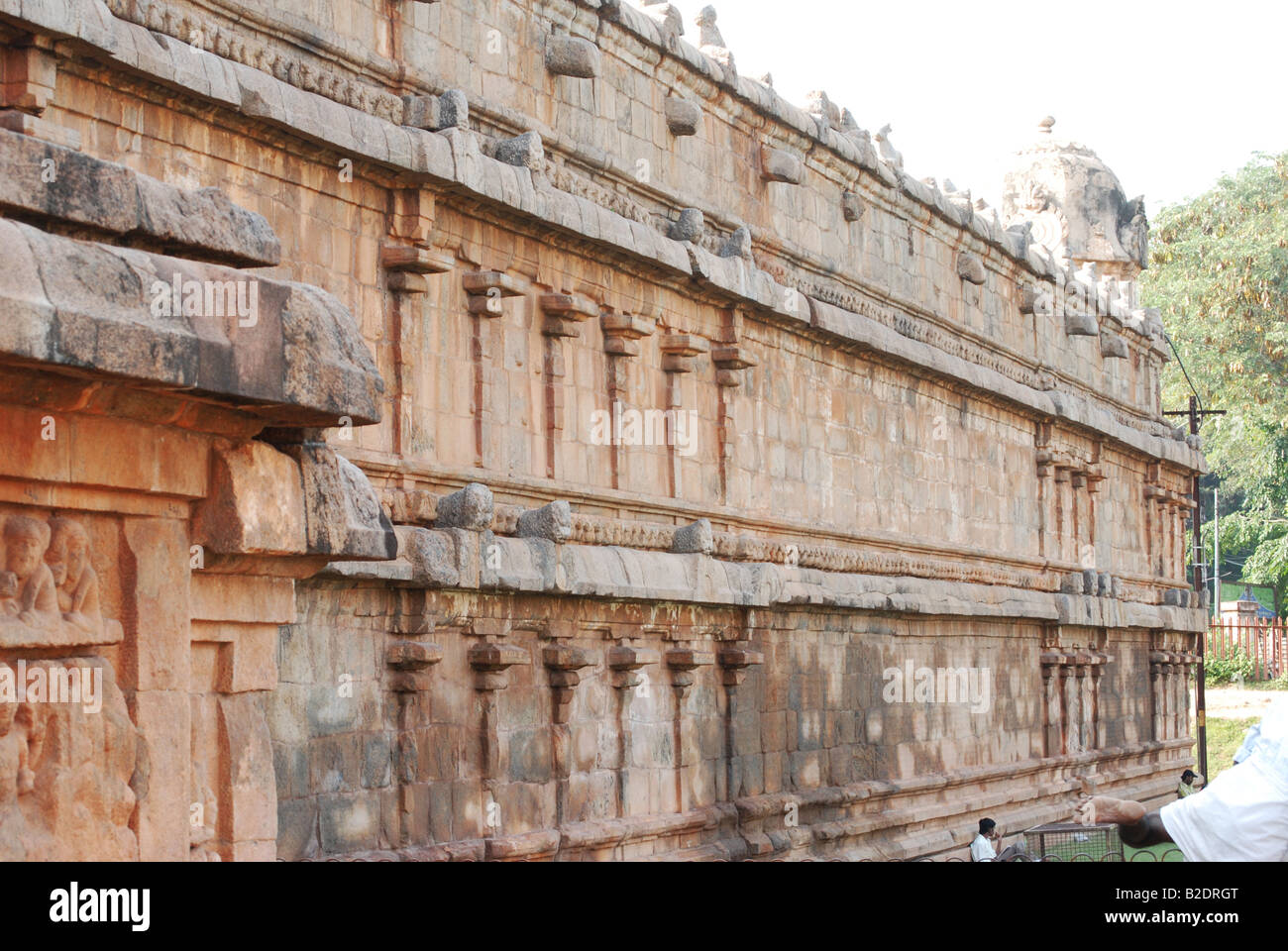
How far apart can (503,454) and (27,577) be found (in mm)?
6504

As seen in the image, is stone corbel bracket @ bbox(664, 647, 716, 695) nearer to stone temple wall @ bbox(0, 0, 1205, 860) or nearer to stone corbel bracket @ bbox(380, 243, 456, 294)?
stone temple wall @ bbox(0, 0, 1205, 860)

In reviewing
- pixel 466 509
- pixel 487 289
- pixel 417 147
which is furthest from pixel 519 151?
pixel 466 509

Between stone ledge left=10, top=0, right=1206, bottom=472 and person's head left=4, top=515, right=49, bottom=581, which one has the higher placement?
stone ledge left=10, top=0, right=1206, bottom=472

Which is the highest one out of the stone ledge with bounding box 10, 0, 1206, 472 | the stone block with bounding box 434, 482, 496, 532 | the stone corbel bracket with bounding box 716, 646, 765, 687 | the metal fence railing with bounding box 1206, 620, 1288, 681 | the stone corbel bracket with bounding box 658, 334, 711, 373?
the stone ledge with bounding box 10, 0, 1206, 472

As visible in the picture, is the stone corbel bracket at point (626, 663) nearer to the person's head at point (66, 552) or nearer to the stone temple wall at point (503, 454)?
the stone temple wall at point (503, 454)

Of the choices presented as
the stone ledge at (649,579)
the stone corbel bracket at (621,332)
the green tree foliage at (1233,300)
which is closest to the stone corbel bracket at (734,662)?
the stone ledge at (649,579)

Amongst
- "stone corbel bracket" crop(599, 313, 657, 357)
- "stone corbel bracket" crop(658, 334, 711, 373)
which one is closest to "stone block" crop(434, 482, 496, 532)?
"stone corbel bracket" crop(599, 313, 657, 357)

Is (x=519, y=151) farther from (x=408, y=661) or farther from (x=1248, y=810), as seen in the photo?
(x=1248, y=810)

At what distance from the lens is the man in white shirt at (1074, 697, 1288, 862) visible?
391 cm

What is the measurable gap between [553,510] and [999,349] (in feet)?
37.4

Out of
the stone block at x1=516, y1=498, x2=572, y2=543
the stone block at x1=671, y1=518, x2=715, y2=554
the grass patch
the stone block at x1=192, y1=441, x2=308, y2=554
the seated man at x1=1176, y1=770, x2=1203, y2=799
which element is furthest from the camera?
the grass patch

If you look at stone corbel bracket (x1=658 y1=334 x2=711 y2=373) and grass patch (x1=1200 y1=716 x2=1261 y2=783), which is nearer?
stone corbel bracket (x1=658 y1=334 x2=711 y2=373)

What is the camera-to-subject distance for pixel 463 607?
34.4 ft

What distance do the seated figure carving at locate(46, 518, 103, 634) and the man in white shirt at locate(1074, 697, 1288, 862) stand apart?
2985mm
